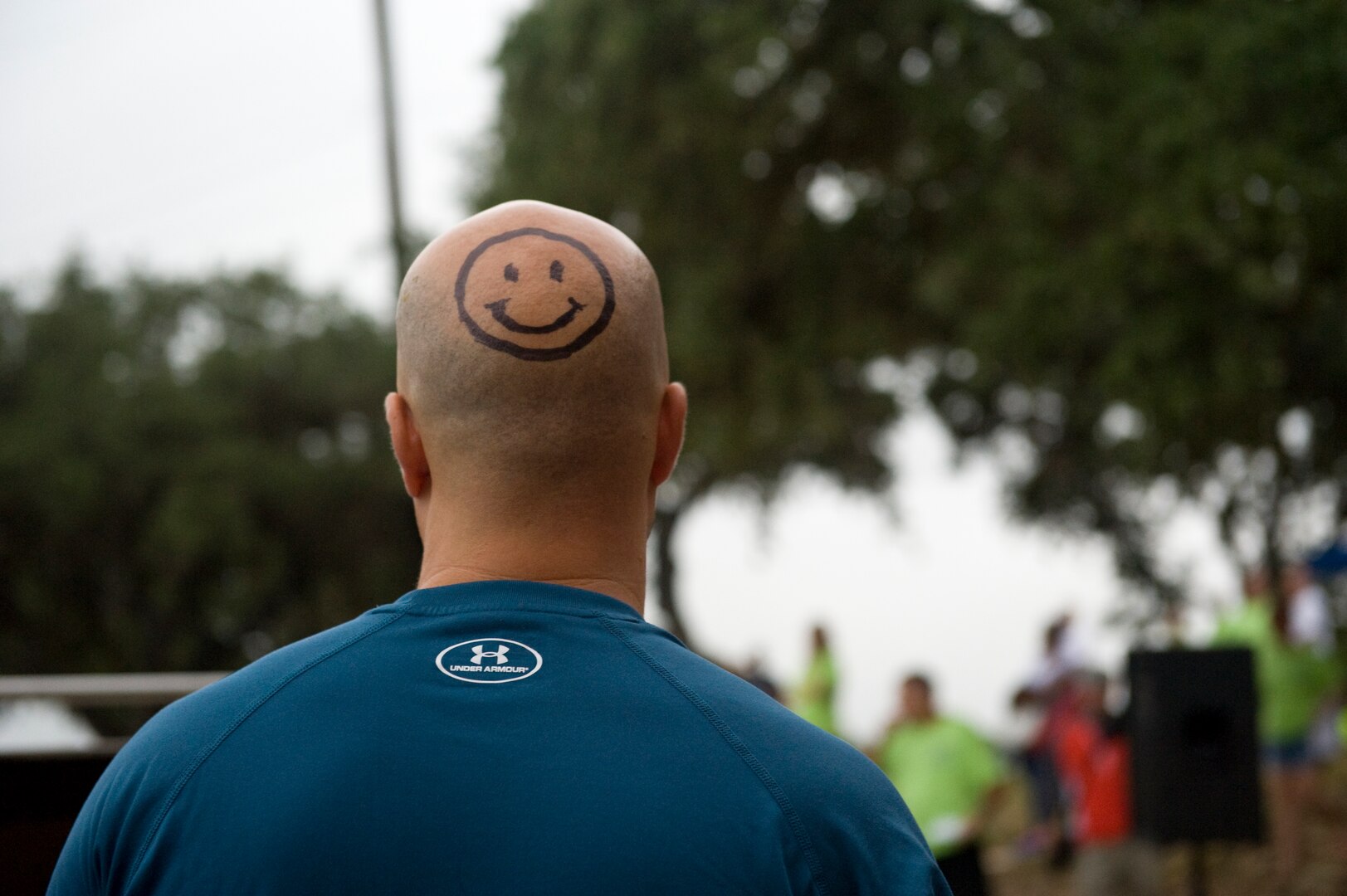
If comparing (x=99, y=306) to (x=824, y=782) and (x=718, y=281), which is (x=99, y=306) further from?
(x=824, y=782)

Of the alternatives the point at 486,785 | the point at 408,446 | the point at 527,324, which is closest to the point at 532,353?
the point at 527,324

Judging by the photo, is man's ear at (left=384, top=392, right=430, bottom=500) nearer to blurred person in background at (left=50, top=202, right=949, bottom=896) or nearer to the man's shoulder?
blurred person in background at (left=50, top=202, right=949, bottom=896)

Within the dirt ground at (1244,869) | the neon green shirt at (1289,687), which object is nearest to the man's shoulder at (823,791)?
the dirt ground at (1244,869)

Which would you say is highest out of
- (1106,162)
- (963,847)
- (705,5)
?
(705,5)

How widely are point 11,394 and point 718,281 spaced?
1930cm

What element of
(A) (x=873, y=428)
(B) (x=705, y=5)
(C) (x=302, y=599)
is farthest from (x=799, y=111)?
(C) (x=302, y=599)

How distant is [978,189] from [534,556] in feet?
35.2

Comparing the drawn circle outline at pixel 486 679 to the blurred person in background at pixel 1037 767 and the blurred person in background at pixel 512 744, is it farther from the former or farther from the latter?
the blurred person in background at pixel 1037 767

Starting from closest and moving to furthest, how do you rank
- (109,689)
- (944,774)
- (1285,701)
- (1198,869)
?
(109,689) < (944,774) < (1198,869) < (1285,701)

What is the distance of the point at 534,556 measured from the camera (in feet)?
4.50

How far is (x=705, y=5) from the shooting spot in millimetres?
11617

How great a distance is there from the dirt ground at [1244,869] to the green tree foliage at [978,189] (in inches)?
120

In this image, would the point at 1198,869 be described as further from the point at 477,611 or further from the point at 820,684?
the point at 477,611

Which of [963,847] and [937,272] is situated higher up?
[937,272]
